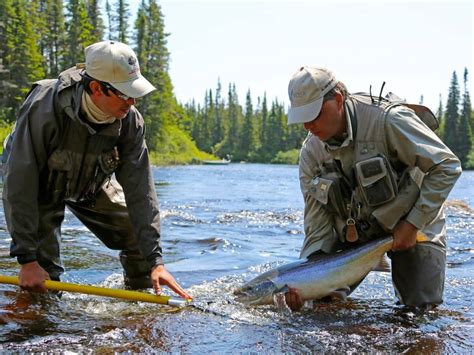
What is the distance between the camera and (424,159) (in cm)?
436

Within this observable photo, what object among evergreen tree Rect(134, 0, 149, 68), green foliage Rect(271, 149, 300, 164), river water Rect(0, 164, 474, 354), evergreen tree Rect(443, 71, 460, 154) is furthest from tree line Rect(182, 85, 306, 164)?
river water Rect(0, 164, 474, 354)

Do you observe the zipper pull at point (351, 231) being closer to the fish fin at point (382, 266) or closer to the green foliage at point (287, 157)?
the fish fin at point (382, 266)

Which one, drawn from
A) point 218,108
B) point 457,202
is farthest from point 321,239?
point 218,108

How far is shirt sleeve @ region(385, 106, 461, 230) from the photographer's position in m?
4.35

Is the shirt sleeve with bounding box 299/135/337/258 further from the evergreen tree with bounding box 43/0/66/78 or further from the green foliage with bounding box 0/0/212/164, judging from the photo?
the evergreen tree with bounding box 43/0/66/78

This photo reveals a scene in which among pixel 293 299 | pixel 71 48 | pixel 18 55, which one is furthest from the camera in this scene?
pixel 71 48

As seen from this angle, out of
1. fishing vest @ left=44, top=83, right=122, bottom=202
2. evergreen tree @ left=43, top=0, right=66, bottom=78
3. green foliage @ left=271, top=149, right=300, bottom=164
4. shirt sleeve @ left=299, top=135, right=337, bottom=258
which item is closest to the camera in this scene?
fishing vest @ left=44, top=83, right=122, bottom=202

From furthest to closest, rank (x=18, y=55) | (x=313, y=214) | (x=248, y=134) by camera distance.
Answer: (x=248, y=134) → (x=18, y=55) → (x=313, y=214)

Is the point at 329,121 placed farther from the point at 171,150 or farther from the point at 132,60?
the point at 171,150

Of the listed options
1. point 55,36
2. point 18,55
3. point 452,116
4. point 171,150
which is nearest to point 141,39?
point 55,36

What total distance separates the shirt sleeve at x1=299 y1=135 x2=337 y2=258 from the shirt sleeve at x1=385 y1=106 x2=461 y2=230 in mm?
664

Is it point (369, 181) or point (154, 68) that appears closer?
point (369, 181)

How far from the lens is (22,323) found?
4.38 m

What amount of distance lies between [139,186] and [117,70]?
105cm
